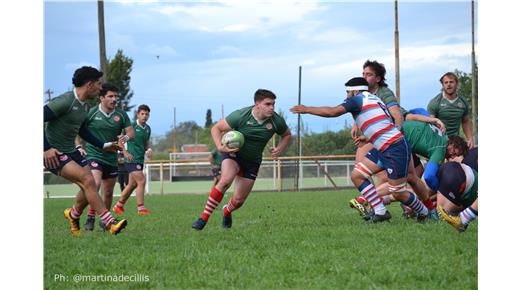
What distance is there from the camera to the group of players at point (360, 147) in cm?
830

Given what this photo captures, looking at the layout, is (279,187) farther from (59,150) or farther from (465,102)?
(59,150)

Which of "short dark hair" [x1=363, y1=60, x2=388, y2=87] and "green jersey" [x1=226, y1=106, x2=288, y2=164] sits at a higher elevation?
"short dark hair" [x1=363, y1=60, x2=388, y2=87]

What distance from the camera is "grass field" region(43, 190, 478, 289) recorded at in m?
5.41

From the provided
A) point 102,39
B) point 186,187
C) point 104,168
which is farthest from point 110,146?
point 186,187

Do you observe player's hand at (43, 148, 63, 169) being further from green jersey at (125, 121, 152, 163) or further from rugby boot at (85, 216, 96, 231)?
green jersey at (125, 121, 152, 163)

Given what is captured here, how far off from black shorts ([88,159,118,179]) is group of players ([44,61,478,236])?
0.7 inches

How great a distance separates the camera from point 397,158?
28.9 ft

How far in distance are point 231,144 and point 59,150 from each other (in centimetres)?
219

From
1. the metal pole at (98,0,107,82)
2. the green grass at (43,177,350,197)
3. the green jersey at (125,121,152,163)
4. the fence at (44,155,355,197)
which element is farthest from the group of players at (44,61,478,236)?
the green grass at (43,177,350,197)

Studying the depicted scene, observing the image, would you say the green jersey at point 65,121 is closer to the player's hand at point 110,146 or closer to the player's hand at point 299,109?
the player's hand at point 110,146

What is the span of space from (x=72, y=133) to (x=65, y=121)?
0.23 metres

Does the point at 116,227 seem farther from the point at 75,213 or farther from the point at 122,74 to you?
the point at 122,74

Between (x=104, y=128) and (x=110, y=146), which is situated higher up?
(x=104, y=128)

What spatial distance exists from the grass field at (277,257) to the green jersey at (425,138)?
1.38 meters
